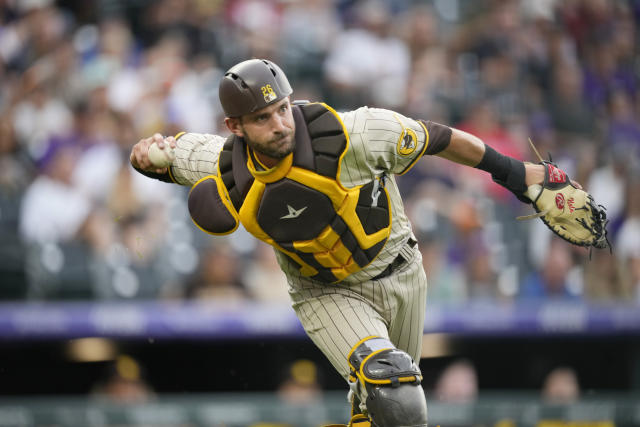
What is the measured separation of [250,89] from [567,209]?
1548mm

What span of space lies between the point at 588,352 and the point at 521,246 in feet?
3.61

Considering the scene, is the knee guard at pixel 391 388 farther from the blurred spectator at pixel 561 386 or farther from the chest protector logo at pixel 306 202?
the blurred spectator at pixel 561 386

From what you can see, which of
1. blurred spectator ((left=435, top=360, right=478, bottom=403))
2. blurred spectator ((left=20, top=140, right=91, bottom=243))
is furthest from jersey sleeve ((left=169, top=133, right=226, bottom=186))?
blurred spectator ((left=435, top=360, right=478, bottom=403))

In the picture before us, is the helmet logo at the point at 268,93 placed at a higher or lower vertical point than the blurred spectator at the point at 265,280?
higher

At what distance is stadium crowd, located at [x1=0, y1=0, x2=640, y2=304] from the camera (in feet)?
23.3

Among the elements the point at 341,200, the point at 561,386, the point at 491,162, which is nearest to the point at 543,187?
the point at 491,162

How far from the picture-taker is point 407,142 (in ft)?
12.8

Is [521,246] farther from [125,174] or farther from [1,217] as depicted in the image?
[1,217]

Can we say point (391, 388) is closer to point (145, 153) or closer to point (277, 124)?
point (277, 124)

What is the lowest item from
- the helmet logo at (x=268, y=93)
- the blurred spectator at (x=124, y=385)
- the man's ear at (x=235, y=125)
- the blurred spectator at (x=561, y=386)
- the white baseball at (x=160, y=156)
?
the blurred spectator at (x=561, y=386)

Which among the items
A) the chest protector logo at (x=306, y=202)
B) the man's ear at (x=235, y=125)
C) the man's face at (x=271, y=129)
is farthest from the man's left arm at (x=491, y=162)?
the man's ear at (x=235, y=125)

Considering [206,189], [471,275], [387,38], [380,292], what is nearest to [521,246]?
[471,275]

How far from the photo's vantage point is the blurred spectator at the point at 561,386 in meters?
7.66

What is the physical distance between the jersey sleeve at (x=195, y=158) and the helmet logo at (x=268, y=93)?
0.54 metres
